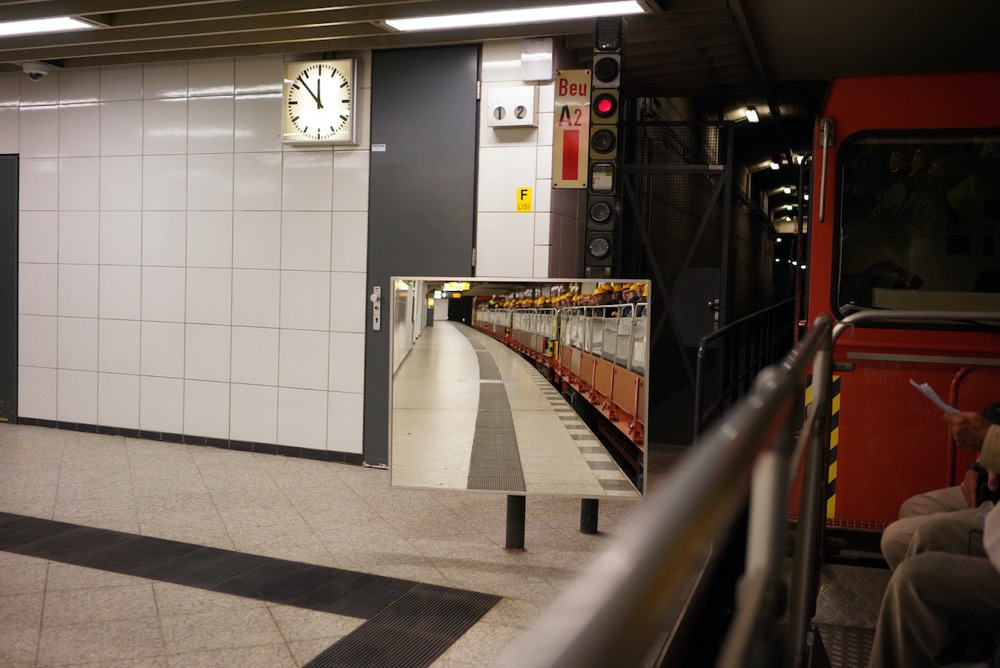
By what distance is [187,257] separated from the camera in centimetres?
759

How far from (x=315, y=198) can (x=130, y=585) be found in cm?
377

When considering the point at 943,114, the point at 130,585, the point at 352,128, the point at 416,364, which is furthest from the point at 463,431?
the point at 352,128

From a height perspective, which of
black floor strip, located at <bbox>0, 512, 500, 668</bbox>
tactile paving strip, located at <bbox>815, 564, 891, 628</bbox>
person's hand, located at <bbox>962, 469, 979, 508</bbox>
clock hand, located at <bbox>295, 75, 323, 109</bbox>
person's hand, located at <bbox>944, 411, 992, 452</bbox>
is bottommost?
black floor strip, located at <bbox>0, 512, 500, 668</bbox>

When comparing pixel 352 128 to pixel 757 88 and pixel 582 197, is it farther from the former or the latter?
pixel 757 88

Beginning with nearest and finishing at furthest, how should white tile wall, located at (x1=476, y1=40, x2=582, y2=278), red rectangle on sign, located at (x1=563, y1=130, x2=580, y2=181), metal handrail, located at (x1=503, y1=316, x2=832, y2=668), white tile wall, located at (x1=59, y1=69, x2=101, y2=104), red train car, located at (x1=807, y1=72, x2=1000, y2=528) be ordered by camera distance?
metal handrail, located at (x1=503, y1=316, x2=832, y2=668)
red train car, located at (x1=807, y1=72, x2=1000, y2=528)
red rectangle on sign, located at (x1=563, y1=130, x2=580, y2=181)
white tile wall, located at (x1=476, y1=40, x2=582, y2=278)
white tile wall, located at (x1=59, y1=69, x2=101, y2=104)

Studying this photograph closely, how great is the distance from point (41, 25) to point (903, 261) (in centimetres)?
608

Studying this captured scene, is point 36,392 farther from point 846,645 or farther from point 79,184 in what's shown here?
point 846,645

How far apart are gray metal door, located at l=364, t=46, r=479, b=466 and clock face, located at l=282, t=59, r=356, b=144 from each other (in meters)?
0.21

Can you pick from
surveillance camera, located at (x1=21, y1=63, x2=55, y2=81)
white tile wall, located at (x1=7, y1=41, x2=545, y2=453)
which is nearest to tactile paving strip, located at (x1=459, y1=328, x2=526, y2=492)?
white tile wall, located at (x1=7, y1=41, x2=545, y2=453)

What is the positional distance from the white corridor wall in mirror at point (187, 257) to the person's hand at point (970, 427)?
16.2 ft

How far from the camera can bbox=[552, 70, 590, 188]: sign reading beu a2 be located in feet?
19.7

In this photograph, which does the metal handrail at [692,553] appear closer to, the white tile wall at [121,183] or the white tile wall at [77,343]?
the white tile wall at [121,183]

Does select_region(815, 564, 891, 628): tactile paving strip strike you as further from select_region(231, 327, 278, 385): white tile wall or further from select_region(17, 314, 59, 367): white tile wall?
select_region(17, 314, 59, 367): white tile wall

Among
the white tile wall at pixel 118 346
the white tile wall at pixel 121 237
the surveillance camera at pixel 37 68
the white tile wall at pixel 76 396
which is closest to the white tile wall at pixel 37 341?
the white tile wall at pixel 76 396
